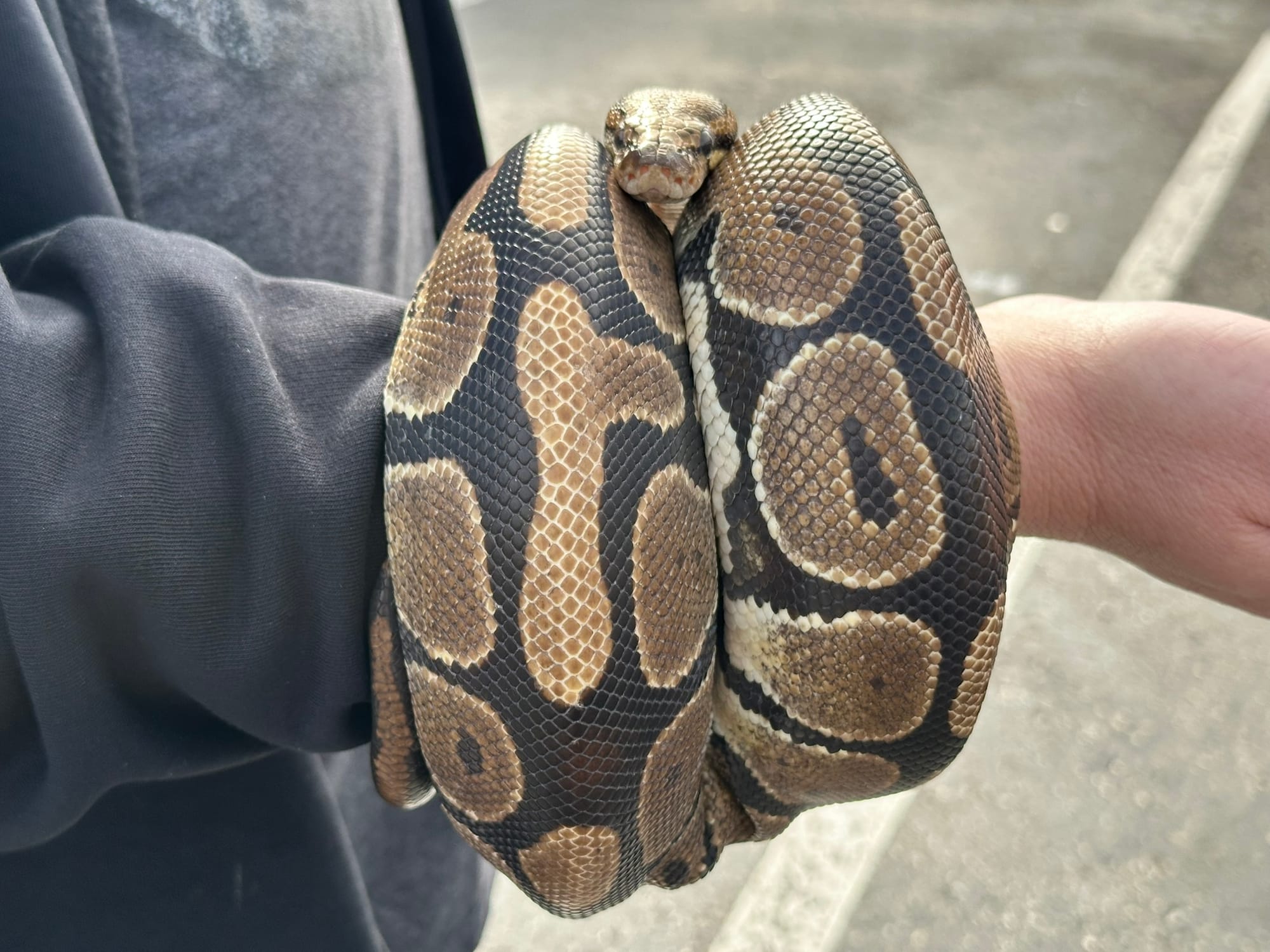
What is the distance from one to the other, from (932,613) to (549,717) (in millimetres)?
540

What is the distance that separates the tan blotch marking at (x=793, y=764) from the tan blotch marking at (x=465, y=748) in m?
0.39

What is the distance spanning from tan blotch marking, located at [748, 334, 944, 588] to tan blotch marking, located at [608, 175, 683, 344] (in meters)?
0.18

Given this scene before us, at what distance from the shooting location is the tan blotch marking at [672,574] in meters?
1.29

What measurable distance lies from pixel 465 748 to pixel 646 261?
0.72 m

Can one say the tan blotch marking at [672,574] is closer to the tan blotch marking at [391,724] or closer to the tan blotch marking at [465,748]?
the tan blotch marking at [465,748]

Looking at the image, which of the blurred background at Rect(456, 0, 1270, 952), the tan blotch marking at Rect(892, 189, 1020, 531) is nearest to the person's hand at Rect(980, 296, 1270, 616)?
the tan blotch marking at Rect(892, 189, 1020, 531)

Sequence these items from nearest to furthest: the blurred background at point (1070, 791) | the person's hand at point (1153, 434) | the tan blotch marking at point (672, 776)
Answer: the tan blotch marking at point (672, 776), the person's hand at point (1153, 434), the blurred background at point (1070, 791)

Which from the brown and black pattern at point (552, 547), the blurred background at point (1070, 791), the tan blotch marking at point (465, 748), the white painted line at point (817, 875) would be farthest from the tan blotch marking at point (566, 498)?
the blurred background at point (1070, 791)

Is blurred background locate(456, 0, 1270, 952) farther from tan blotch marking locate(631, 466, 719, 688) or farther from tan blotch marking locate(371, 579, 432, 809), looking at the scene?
tan blotch marking locate(631, 466, 719, 688)

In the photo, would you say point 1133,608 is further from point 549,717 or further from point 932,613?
point 549,717

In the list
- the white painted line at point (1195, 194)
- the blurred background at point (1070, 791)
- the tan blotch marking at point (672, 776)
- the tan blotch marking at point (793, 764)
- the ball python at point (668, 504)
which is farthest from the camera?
the white painted line at point (1195, 194)

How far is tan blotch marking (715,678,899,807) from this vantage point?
60.3 inches

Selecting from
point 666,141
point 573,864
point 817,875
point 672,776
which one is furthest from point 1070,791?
point 666,141

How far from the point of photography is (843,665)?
1427mm
